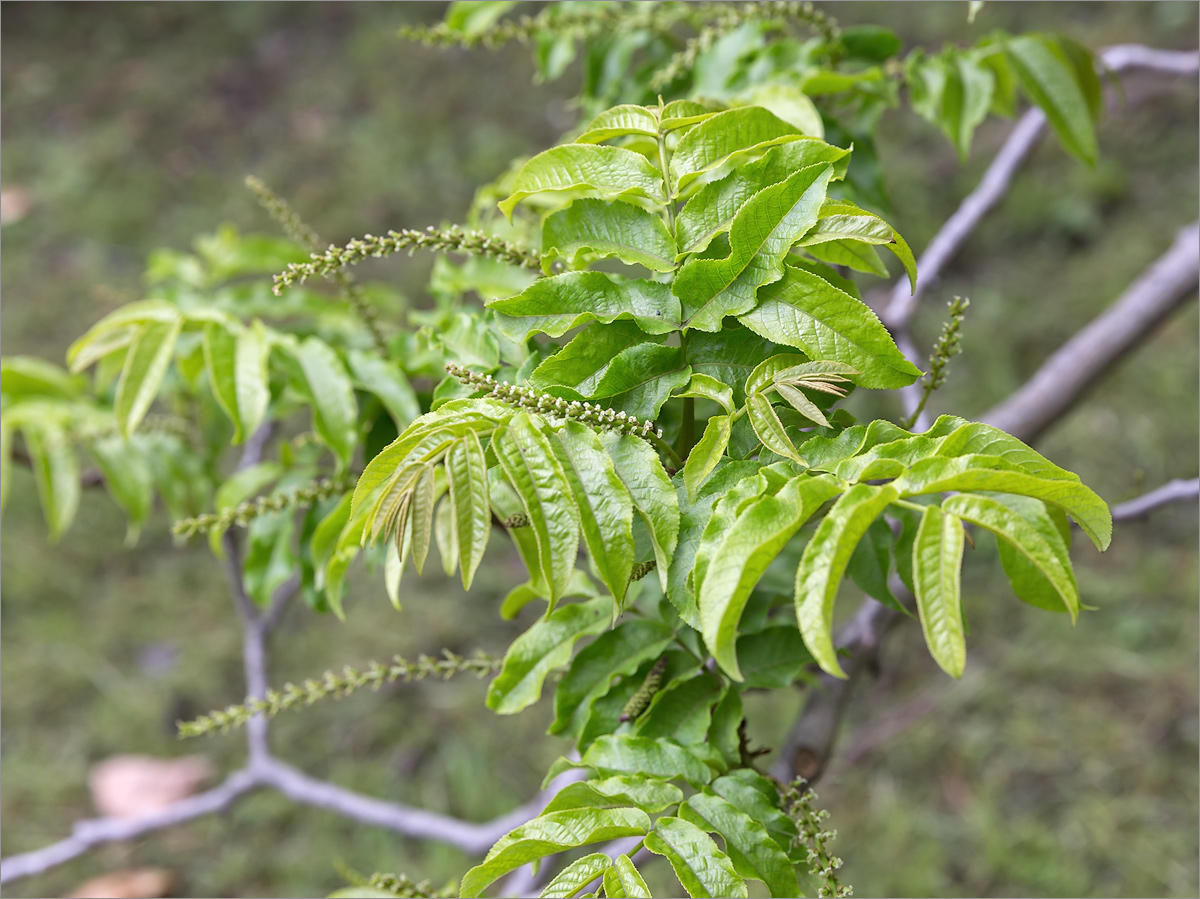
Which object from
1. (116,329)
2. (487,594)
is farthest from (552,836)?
(487,594)

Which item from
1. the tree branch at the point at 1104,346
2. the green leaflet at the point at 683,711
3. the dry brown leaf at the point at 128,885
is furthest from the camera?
the dry brown leaf at the point at 128,885

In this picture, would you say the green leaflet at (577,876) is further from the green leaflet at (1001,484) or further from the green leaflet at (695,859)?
the green leaflet at (1001,484)

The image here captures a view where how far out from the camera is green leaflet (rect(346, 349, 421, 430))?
0.88 metres

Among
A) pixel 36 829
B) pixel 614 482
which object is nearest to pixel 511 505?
pixel 614 482

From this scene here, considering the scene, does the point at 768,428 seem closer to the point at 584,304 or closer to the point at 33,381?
the point at 584,304

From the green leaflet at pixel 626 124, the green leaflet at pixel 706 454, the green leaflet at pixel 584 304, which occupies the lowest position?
the green leaflet at pixel 706 454

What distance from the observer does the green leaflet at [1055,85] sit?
0.96 metres

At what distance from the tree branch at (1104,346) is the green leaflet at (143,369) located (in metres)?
0.89

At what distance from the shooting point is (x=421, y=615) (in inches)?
91.3

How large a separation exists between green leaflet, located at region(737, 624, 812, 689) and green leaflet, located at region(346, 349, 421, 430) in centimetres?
35

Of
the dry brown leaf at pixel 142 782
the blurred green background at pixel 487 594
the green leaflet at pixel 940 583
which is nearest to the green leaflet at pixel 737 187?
the green leaflet at pixel 940 583

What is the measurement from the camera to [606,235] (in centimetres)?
65

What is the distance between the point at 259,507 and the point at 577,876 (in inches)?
16.0

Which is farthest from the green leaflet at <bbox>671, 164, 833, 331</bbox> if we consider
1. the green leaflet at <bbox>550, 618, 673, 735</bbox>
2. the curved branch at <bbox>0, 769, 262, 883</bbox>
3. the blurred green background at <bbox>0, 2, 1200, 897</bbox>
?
the blurred green background at <bbox>0, 2, 1200, 897</bbox>
